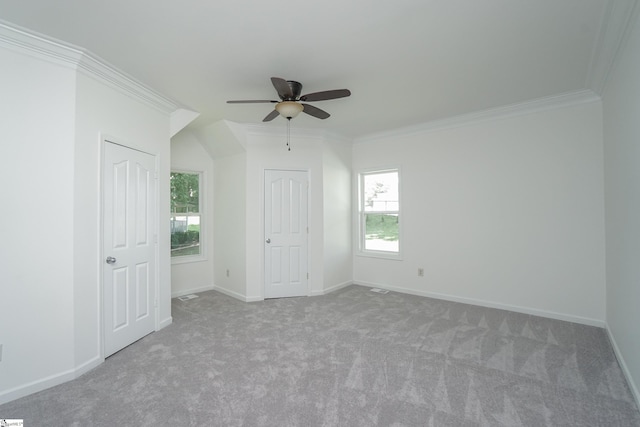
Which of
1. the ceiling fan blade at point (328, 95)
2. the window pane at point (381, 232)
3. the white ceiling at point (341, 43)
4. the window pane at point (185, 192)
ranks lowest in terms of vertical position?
the window pane at point (381, 232)

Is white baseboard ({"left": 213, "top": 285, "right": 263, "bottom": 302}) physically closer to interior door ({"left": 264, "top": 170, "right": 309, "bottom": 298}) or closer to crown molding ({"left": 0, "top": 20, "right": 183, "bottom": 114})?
interior door ({"left": 264, "top": 170, "right": 309, "bottom": 298})

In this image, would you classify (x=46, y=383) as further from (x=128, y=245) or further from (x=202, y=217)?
(x=202, y=217)

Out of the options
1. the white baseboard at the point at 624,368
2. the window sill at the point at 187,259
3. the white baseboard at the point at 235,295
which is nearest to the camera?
the white baseboard at the point at 624,368

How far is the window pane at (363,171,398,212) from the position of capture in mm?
4992

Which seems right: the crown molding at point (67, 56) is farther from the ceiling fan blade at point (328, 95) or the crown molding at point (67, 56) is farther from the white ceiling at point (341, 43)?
the ceiling fan blade at point (328, 95)

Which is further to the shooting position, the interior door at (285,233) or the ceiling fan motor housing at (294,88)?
the interior door at (285,233)

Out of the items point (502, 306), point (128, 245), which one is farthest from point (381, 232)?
point (128, 245)

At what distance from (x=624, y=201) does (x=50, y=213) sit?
4.52 m

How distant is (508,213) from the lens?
12.6ft

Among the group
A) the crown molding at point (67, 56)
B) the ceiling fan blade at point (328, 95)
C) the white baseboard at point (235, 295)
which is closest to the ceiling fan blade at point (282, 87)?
the ceiling fan blade at point (328, 95)

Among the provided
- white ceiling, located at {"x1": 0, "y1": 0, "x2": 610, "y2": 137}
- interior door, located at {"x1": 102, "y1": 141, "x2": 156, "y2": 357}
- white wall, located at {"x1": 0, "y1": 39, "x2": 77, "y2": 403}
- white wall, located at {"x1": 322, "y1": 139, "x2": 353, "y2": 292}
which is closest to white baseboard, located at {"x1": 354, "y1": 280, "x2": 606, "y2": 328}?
white wall, located at {"x1": 322, "y1": 139, "x2": 353, "y2": 292}

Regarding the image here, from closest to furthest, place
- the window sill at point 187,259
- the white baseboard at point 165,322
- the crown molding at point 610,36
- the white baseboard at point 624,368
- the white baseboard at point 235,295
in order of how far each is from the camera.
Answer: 1. the crown molding at point 610,36
2. the white baseboard at point 624,368
3. the white baseboard at point 165,322
4. the white baseboard at point 235,295
5. the window sill at point 187,259

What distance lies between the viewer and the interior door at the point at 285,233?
14.9 ft

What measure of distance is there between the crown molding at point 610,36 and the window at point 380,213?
2.60 metres
